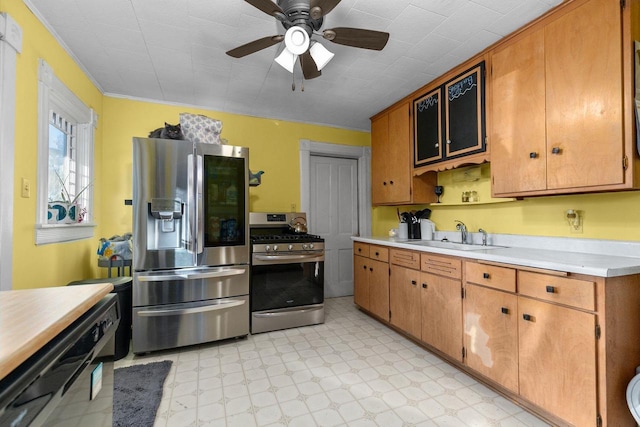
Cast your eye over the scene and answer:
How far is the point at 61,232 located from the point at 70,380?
6.94 feet

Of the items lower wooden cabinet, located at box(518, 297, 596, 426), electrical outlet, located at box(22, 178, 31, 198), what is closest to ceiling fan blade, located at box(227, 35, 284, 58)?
electrical outlet, located at box(22, 178, 31, 198)

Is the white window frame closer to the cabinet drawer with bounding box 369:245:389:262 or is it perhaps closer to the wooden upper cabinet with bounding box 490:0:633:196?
the cabinet drawer with bounding box 369:245:389:262

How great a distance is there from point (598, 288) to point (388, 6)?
196 cm

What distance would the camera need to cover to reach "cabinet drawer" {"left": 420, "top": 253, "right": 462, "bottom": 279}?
2.18 metres

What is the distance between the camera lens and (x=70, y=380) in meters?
0.66

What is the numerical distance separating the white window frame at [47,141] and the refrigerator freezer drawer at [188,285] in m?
0.65

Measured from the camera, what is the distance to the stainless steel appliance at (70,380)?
0.49 meters

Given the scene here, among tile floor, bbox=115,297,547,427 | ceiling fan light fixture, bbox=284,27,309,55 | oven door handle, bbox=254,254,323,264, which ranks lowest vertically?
tile floor, bbox=115,297,547,427

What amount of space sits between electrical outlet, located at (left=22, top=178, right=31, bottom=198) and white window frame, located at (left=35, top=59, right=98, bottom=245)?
0.10 meters

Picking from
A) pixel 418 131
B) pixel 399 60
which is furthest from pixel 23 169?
pixel 418 131

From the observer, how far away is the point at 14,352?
Result: 0.49m

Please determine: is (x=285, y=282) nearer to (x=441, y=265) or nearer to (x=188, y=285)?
(x=188, y=285)

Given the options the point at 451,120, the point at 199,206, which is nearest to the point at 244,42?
the point at 199,206

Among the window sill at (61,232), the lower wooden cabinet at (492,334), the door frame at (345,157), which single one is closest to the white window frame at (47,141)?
the window sill at (61,232)
